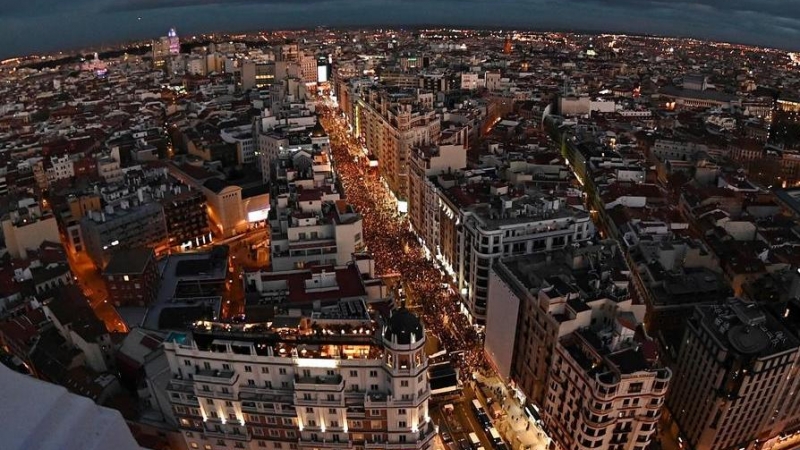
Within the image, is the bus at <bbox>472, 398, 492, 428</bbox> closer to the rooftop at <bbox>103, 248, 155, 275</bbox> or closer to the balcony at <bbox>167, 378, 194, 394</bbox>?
the balcony at <bbox>167, 378, 194, 394</bbox>

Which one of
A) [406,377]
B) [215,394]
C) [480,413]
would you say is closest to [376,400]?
[406,377]

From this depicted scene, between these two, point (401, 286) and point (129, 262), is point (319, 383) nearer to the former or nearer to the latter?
point (401, 286)

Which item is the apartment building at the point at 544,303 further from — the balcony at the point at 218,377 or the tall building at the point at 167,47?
the tall building at the point at 167,47

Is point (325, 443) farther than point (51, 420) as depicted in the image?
Yes

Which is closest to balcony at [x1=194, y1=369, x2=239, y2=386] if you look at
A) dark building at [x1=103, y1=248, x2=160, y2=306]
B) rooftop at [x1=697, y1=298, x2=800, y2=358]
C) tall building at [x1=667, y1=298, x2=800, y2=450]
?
dark building at [x1=103, y1=248, x2=160, y2=306]

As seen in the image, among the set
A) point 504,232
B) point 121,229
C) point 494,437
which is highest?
point 504,232
